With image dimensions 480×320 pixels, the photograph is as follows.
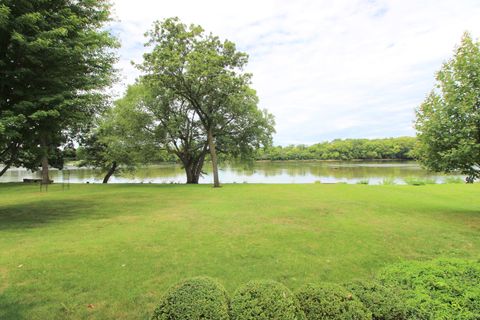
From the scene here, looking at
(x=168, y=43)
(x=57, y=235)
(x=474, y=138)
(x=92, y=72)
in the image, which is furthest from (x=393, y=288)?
(x=168, y=43)

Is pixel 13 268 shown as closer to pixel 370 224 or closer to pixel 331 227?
pixel 331 227

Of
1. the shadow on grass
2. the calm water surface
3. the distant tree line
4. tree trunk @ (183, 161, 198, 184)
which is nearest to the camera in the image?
the shadow on grass

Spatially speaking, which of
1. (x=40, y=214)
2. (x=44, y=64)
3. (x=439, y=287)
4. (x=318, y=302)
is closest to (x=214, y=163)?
(x=40, y=214)

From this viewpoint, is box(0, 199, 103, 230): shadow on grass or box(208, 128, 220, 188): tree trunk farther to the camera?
box(208, 128, 220, 188): tree trunk

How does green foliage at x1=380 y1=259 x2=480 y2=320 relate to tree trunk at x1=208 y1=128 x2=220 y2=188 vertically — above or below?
below

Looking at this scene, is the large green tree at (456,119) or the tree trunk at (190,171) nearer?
the large green tree at (456,119)

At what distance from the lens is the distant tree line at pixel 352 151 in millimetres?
83506

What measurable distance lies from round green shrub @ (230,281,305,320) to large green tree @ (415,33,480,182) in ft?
28.1

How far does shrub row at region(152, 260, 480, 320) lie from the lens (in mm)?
2480

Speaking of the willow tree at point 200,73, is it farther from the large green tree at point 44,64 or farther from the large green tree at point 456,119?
the large green tree at point 456,119

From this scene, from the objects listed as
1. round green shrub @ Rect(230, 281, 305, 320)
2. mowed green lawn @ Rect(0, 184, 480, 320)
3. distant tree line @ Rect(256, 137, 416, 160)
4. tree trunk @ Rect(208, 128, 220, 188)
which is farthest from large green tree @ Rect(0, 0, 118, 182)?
distant tree line @ Rect(256, 137, 416, 160)

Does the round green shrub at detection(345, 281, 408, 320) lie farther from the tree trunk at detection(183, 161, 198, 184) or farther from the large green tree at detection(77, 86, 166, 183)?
the tree trunk at detection(183, 161, 198, 184)

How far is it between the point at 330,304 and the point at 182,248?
3828mm

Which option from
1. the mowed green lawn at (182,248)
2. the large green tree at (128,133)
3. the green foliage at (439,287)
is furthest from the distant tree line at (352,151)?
the green foliage at (439,287)
